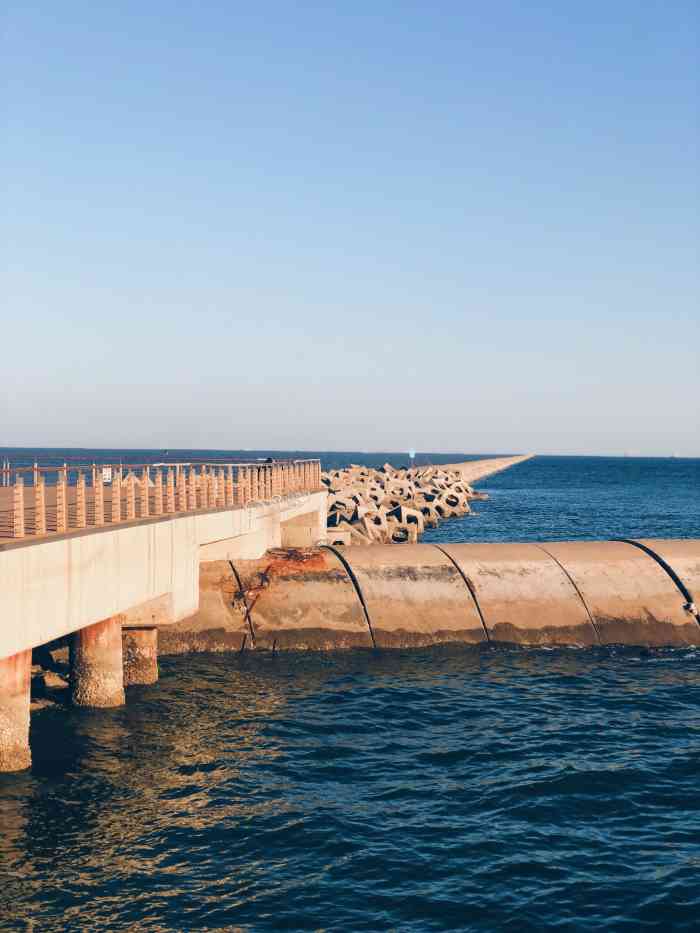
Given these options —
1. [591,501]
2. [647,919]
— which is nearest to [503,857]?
[647,919]

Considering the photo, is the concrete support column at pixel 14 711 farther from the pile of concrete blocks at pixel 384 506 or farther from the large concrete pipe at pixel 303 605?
the pile of concrete blocks at pixel 384 506

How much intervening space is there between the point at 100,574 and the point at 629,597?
1703 cm

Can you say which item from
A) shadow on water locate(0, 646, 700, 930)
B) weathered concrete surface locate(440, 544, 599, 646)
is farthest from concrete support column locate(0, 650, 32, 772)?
weathered concrete surface locate(440, 544, 599, 646)

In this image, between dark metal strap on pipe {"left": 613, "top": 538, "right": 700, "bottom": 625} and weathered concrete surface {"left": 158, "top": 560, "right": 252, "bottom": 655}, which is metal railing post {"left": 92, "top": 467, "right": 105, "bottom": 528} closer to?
weathered concrete surface {"left": 158, "top": 560, "right": 252, "bottom": 655}

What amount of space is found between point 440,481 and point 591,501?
84.0 ft

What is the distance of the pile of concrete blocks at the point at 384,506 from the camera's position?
48.7m

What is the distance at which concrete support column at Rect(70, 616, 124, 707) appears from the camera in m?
19.9

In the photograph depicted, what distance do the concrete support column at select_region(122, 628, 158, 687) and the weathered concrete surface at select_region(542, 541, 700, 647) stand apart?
13.3 meters

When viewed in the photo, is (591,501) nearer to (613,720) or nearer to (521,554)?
(521,554)

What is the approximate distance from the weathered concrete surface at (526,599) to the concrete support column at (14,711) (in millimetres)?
14403

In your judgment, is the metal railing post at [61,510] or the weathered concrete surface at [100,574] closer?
the weathered concrete surface at [100,574]

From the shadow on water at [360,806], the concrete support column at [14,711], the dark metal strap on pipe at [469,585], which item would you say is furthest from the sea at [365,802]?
the dark metal strap on pipe at [469,585]

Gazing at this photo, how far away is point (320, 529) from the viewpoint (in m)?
40.9

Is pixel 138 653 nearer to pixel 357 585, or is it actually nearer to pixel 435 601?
pixel 357 585
